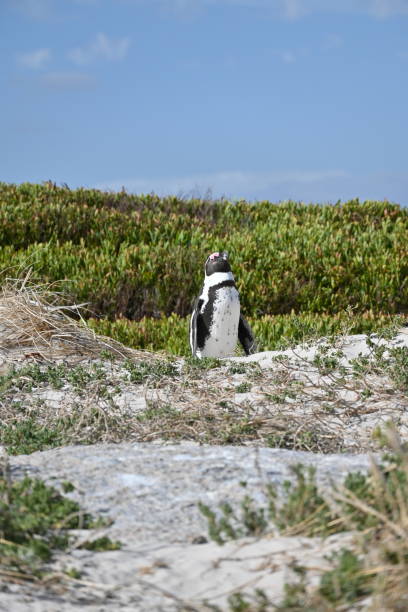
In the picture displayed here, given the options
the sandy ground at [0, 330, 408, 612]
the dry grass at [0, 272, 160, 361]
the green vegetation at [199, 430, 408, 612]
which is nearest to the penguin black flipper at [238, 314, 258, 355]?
the dry grass at [0, 272, 160, 361]

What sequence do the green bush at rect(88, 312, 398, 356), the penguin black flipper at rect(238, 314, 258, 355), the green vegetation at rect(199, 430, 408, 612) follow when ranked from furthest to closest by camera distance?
the green bush at rect(88, 312, 398, 356), the penguin black flipper at rect(238, 314, 258, 355), the green vegetation at rect(199, 430, 408, 612)

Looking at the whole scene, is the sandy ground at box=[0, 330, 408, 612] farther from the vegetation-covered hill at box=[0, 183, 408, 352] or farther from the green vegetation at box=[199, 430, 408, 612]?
the vegetation-covered hill at box=[0, 183, 408, 352]

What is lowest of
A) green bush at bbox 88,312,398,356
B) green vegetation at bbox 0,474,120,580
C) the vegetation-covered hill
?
green vegetation at bbox 0,474,120,580

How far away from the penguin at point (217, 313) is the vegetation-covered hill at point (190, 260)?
1.16 metres

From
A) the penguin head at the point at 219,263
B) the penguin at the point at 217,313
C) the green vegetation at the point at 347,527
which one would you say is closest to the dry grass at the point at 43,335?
the penguin at the point at 217,313

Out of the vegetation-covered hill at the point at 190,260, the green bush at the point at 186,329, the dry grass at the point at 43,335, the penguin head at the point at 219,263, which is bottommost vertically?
the dry grass at the point at 43,335

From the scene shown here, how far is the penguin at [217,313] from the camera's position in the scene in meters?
8.36

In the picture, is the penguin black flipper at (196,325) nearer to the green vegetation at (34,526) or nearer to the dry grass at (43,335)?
the dry grass at (43,335)

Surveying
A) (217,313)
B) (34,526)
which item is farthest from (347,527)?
(217,313)

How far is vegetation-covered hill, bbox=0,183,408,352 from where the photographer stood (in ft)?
38.7

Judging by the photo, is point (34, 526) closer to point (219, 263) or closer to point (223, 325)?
point (223, 325)

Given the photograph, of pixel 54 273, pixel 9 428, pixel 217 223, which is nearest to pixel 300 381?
pixel 9 428

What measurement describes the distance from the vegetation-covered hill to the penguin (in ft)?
3.80

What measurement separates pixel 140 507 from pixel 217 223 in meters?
13.1
